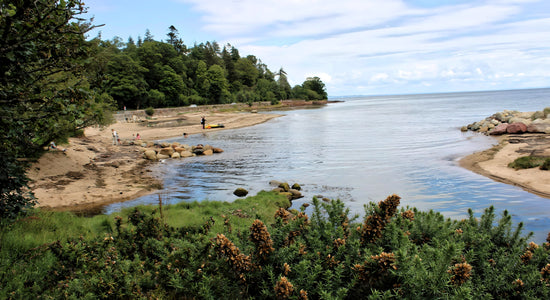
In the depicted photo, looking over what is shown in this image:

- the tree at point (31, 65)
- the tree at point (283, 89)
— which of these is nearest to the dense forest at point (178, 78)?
the tree at point (283, 89)

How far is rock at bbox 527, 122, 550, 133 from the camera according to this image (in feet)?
103

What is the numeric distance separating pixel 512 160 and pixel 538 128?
14.4m

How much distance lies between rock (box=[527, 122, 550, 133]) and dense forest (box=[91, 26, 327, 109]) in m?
50.1

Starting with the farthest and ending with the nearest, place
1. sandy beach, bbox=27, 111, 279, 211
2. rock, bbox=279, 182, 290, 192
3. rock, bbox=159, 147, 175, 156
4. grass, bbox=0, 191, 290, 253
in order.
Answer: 1. rock, bbox=159, 147, 175, 156
2. rock, bbox=279, 182, 290, 192
3. sandy beach, bbox=27, 111, 279, 211
4. grass, bbox=0, 191, 290, 253

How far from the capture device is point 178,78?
97.0 meters

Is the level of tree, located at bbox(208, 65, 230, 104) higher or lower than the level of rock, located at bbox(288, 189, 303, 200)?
higher

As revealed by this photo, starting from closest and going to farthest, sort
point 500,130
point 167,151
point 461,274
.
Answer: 1. point 461,274
2. point 167,151
3. point 500,130

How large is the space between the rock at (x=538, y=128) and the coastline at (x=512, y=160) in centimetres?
138

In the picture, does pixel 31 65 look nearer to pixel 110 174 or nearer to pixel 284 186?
pixel 284 186

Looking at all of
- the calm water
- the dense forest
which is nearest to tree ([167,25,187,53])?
the dense forest

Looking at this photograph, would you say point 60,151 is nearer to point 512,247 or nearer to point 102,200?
point 102,200

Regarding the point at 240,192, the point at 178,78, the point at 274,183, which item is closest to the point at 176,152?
the point at 274,183

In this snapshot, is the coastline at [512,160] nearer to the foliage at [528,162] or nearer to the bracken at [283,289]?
the foliage at [528,162]

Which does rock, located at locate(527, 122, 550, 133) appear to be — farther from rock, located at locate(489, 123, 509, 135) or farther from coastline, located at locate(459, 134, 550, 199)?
rock, located at locate(489, 123, 509, 135)
